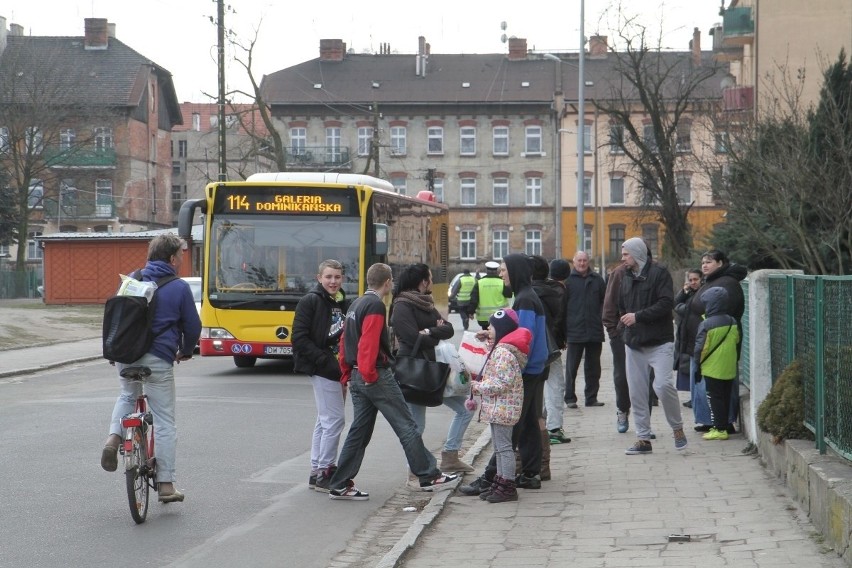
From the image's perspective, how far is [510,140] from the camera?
273ft

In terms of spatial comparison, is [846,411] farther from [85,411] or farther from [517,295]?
[85,411]

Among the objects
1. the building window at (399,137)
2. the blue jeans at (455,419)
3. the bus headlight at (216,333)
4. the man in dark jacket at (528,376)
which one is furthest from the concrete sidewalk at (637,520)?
the building window at (399,137)

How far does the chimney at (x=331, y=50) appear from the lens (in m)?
86.2

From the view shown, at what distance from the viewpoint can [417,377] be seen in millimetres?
10172

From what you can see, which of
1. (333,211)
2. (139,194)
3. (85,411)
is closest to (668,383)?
(85,411)

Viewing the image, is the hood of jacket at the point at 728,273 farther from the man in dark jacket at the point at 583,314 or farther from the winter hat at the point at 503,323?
the winter hat at the point at 503,323

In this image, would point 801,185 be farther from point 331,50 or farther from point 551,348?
point 331,50

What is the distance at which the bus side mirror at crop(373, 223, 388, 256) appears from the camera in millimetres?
20484

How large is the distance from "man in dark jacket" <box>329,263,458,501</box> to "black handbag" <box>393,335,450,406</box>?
335 mm

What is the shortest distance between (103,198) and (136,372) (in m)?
69.3

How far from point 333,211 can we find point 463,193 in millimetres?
62878

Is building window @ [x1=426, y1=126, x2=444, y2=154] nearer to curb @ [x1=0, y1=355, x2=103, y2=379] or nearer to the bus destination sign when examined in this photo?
curb @ [x1=0, y1=355, x2=103, y2=379]

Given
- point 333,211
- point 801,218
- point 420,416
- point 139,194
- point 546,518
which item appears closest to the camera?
point 546,518

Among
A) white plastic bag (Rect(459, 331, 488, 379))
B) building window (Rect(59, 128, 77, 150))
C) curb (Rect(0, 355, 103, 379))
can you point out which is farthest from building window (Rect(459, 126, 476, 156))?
white plastic bag (Rect(459, 331, 488, 379))
